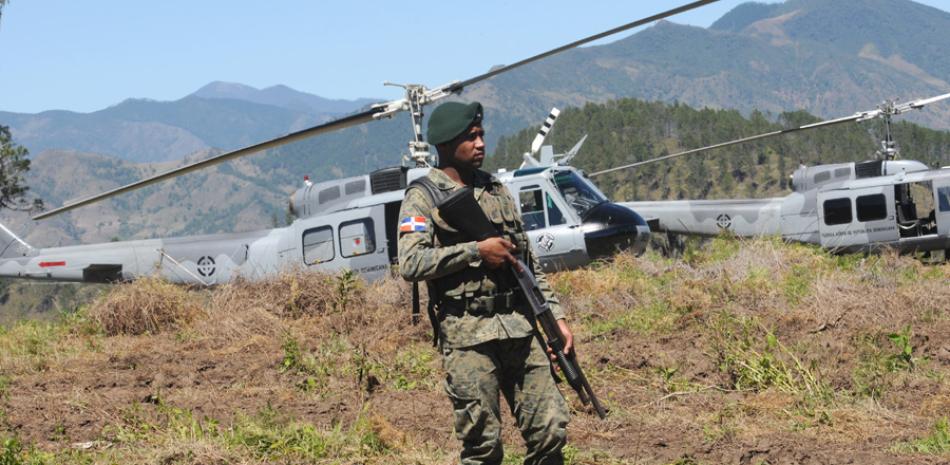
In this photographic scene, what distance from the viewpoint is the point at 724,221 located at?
1848 cm

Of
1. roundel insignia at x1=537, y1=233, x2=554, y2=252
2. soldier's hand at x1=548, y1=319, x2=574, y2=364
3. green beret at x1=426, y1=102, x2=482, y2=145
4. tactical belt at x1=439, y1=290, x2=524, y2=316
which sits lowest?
soldier's hand at x1=548, y1=319, x2=574, y2=364

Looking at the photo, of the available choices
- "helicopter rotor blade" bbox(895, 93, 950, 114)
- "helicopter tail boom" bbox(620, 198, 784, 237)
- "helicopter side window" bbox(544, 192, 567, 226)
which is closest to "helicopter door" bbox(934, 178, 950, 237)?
"helicopter rotor blade" bbox(895, 93, 950, 114)

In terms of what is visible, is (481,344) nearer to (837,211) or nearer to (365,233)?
(365,233)

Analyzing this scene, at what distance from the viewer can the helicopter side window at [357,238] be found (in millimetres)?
13258

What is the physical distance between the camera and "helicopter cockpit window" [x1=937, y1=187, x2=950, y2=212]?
15.5 meters

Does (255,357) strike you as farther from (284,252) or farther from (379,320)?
(284,252)

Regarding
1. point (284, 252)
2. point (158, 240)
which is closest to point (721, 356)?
point (284, 252)

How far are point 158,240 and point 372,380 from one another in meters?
8.23

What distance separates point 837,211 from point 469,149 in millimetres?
13406

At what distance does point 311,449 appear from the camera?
5.64 meters

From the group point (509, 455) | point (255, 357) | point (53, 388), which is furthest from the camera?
point (255, 357)

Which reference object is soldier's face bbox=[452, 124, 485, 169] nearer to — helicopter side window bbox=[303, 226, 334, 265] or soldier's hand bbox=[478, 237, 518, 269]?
soldier's hand bbox=[478, 237, 518, 269]

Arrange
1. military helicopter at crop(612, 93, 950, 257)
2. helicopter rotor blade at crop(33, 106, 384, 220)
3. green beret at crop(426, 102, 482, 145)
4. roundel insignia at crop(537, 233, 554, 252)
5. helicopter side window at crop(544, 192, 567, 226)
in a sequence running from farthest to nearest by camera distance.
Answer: military helicopter at crop(612, 93, 950, 257) < helicopter side window at crop(544, 192, 567, 226) < roundel insignia at crop(537, 233, 554, 252) < helicopter rotor blade at crop(33, 106, 384, 220) < green beret at crop(426, 102, 482, 145)

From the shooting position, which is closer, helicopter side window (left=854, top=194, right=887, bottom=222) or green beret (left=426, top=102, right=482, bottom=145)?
green beret (left=426, top=102, right=482, bottom=145)
